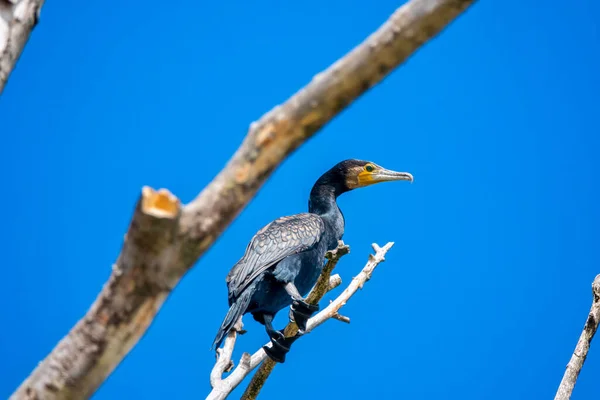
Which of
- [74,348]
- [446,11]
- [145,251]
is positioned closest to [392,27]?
[446,11]

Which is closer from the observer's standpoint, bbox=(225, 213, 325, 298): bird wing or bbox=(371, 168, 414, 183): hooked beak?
bbox=(225, 213, 325, 298): bird wing

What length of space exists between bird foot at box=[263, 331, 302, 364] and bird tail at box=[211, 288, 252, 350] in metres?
0.30

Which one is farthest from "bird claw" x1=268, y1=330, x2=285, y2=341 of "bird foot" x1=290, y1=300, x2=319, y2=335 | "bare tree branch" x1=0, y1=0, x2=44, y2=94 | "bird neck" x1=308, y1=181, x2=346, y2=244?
"bare tree branch" x1=0, y1=0, x2=44, y2=94

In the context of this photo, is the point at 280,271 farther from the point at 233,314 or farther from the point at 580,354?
the point at 580,354

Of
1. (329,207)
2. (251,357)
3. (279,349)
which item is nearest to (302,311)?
(279,349)

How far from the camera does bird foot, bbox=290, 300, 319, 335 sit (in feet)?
13.4

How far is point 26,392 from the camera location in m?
1.51

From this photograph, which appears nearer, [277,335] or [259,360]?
[259,360]

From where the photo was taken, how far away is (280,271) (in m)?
4.82

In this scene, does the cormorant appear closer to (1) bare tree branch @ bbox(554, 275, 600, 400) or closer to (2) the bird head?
(2) the bird head

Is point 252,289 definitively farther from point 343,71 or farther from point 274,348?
point 343,71

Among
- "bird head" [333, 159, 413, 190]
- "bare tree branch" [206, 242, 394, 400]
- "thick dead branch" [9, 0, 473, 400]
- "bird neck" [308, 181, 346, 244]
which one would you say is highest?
"bird head" [333, 159, 413, 190]

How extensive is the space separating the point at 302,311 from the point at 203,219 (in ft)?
8.99

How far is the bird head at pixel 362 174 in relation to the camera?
245 inches
